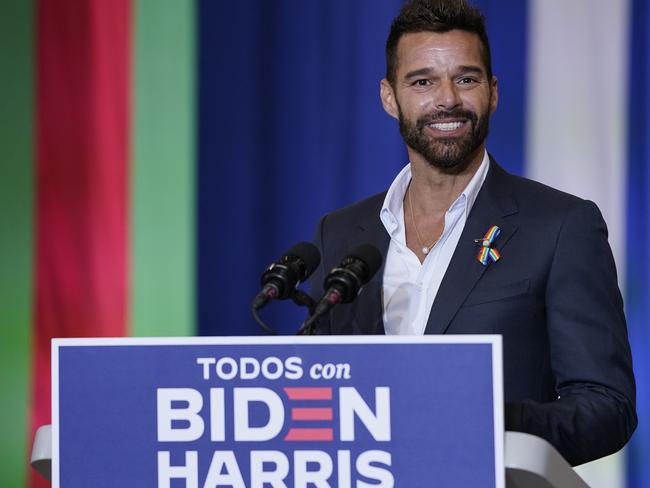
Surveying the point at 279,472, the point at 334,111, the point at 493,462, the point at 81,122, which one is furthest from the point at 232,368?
the point at 81,122

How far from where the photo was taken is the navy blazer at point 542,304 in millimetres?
1606

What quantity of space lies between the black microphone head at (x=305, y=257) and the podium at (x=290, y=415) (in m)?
0.31

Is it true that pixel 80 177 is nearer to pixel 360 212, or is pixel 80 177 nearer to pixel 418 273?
pixel 360 212

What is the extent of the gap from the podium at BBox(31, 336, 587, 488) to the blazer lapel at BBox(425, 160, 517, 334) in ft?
1.99

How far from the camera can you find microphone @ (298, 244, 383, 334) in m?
1.33

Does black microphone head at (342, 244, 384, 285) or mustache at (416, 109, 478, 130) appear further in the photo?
mustache at (416, 109, 478, 130)

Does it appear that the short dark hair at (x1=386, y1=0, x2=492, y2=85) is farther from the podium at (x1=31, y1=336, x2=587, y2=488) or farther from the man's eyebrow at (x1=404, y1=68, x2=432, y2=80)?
the podium at (x1=31, y1=336, x2=587, y2=488)

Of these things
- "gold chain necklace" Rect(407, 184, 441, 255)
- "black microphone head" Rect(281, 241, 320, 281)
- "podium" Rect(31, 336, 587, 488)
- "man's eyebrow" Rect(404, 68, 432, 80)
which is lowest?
"podium" Rect(31, 336, 587, 488)

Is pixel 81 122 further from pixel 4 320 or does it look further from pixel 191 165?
pixel 4 320

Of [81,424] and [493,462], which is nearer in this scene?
[493,462]

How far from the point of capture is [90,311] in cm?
315

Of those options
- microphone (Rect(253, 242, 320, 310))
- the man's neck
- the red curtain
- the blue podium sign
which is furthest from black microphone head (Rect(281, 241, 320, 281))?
the red curtain

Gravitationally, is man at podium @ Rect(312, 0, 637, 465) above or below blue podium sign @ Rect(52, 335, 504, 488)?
above

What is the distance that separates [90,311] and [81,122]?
56cm
